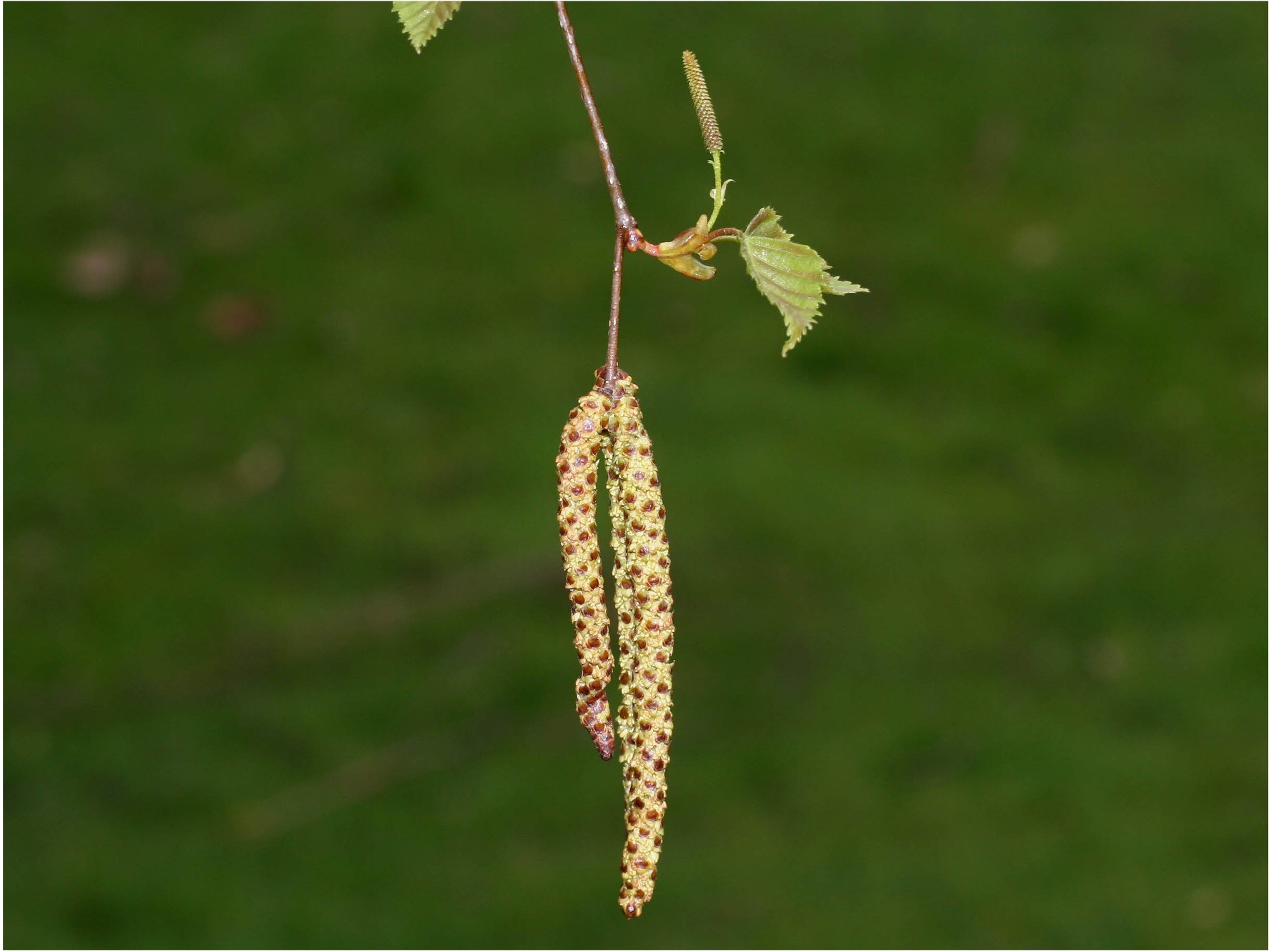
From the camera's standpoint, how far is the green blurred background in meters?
2.81

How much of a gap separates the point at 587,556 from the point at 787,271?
0.25 meters

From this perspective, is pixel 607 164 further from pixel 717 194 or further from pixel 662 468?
pixel 662 468

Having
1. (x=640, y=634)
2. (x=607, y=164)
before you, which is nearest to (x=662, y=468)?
(x=640, y=634)

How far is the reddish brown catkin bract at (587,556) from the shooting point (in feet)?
2.84

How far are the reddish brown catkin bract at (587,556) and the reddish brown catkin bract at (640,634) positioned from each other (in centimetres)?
2

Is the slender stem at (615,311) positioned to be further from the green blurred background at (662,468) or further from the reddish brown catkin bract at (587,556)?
the green blurred background at (662,468)

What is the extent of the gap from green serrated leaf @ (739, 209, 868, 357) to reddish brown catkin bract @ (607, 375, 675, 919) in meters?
0.12

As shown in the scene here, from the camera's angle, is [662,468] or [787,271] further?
[662,468]

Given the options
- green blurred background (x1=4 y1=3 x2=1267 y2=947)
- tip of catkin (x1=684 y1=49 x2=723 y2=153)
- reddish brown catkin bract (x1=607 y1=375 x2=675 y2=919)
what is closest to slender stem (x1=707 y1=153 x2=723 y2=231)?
tip of catkin (x1=684 y1=49 x2=723 y2=153)

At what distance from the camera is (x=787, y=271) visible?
90 centimetres

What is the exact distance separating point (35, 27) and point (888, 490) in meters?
2.37

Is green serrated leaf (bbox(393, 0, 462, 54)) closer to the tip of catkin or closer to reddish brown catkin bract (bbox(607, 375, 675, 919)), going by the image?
the tip of catkin

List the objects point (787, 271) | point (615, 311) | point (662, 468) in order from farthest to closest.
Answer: point (662, 468)
point (787, 271)
point (615, 311)

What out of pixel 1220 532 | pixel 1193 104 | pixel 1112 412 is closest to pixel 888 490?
pixel 1112 412
